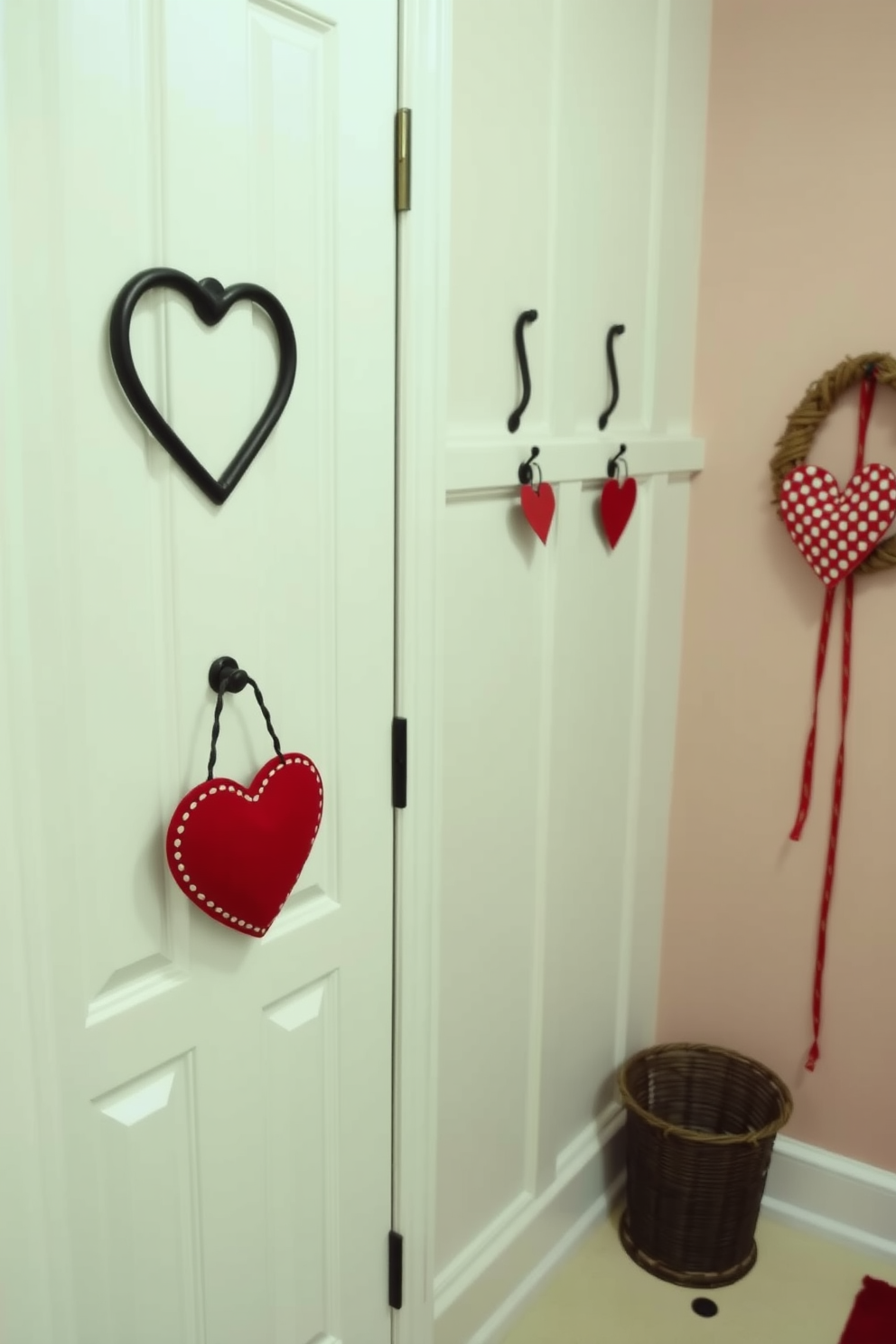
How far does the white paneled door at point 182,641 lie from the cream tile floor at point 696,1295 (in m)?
0.61

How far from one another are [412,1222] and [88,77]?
1.36m

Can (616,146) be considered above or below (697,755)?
above

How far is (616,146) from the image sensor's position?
70.7 inches

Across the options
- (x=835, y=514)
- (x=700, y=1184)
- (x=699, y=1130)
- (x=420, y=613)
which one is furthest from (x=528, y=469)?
(x=699, y=1130)

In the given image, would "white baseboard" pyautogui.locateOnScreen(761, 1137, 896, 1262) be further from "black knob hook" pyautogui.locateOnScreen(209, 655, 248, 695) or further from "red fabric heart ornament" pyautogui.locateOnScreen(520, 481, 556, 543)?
"black knob hook" pyautogui.locateOnScreen(209, 655, 248, 695)

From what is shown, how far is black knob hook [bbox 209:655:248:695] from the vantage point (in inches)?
45.8

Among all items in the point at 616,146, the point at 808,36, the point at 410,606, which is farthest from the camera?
the point at 808,36

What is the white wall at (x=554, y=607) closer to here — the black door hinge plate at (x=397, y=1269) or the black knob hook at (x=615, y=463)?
the black knob hook at (x=615, y=463)

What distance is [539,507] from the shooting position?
165 cm

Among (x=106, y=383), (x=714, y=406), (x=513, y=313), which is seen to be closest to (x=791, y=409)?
(x=714, y=406)

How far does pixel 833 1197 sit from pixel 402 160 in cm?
186

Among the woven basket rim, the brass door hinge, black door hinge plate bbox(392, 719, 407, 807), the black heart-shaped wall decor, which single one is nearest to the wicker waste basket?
the woven basket rim

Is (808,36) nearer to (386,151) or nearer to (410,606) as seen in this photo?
(386,151)

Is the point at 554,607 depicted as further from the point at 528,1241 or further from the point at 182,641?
the point at 528,1241
